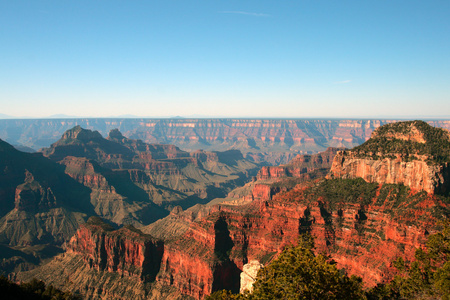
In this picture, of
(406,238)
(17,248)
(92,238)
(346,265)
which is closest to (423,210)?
(406,238)

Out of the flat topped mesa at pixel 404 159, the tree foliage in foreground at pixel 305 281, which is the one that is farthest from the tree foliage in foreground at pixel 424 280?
the flat topped mesa at pixel 404 159

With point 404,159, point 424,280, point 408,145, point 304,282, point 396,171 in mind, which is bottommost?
point 424,280

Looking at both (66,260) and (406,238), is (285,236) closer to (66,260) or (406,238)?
(406,238)

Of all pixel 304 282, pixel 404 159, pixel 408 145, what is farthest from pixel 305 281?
pixel 408 145

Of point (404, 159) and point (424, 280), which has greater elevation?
point (404, 159)

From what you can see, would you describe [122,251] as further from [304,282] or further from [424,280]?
[424,280]

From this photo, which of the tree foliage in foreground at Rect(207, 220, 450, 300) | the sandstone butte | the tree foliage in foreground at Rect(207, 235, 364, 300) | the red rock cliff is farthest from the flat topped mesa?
the red rock cliff

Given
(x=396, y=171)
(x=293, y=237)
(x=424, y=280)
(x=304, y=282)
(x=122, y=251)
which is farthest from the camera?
(x=122, y=251)

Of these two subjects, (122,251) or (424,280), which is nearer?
(424,280)
